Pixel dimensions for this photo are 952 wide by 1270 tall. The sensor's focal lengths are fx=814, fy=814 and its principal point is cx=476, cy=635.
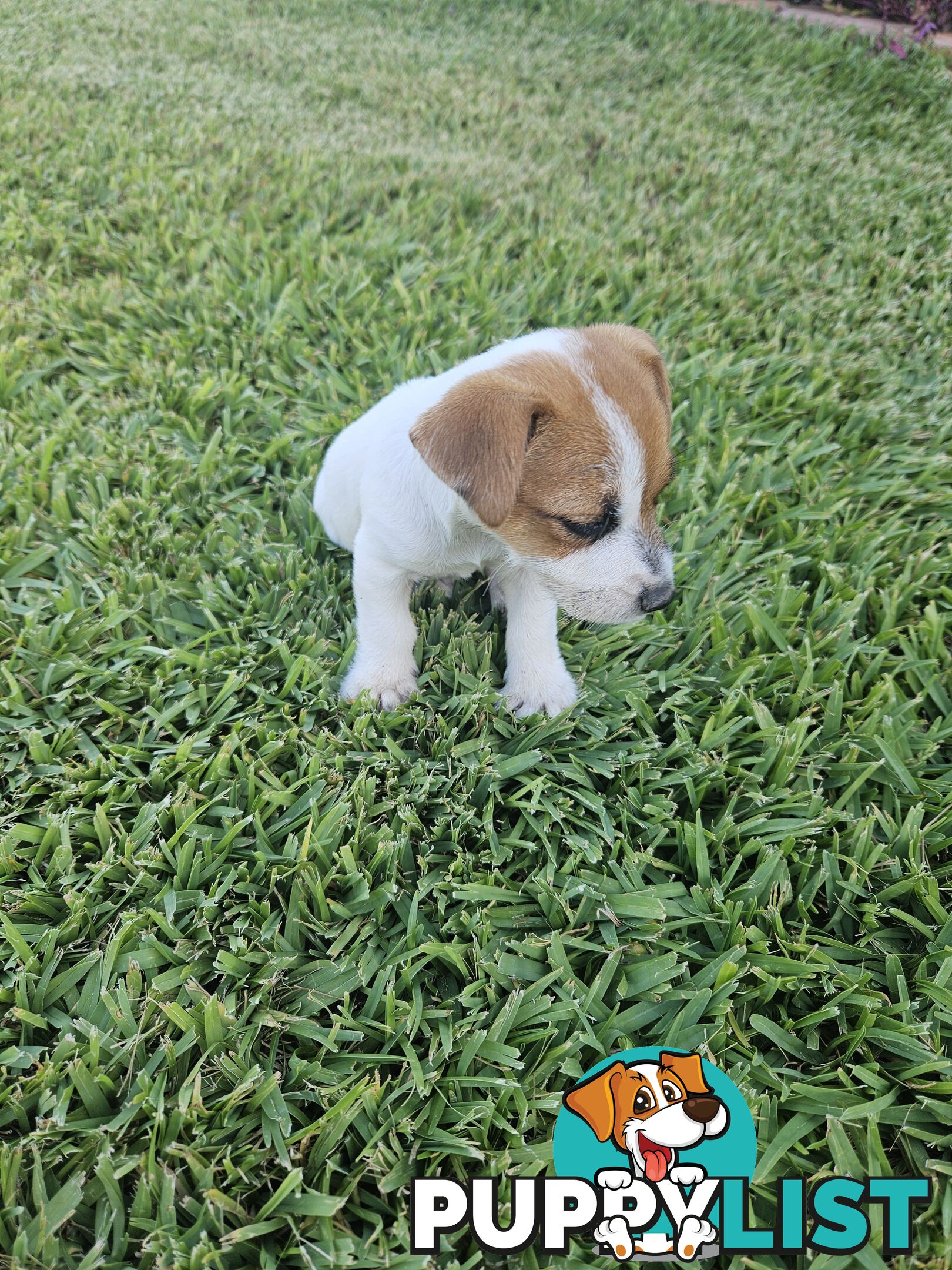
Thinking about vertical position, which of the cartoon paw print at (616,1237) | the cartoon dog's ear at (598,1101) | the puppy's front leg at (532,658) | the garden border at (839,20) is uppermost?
the garden border at (839,20)

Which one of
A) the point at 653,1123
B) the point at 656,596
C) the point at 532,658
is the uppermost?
the point at 656,596

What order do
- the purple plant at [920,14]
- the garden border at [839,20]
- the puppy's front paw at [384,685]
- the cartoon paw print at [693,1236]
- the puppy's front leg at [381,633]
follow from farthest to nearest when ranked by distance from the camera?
the garden border at [839,20]
the purple plant at [920,14]
the puppy's front paw at [384,685]
the puppy's front leg at [381,633]
the cartoon paw print at [693,1236]

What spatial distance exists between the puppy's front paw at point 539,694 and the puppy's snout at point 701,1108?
4.23 ft

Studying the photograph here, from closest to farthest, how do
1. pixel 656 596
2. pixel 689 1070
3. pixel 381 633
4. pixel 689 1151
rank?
pixel 689 1151
pixel 689 1070
pixel 656 596
pixel 381 633

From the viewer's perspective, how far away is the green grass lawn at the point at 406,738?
2.09 metres

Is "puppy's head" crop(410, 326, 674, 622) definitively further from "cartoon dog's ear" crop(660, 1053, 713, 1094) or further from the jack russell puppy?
"cartoon dog's ear" crop(660, 1053, 713, 1094)

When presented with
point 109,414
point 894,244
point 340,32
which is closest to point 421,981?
point 109,414

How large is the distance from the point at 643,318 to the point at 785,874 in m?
3.52

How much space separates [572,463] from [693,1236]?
196 centimetres

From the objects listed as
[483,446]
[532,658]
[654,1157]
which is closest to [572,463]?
[483,446]

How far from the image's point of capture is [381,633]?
291cm

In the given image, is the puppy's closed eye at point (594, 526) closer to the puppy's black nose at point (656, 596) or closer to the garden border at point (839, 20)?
the puppy's black nose at point (656, 596)

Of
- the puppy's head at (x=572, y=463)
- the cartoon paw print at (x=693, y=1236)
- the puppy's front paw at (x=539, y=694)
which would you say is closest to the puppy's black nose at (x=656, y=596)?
the puppy's head at (x=572, y=463)

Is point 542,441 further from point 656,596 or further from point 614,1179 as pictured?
point 614,1179
